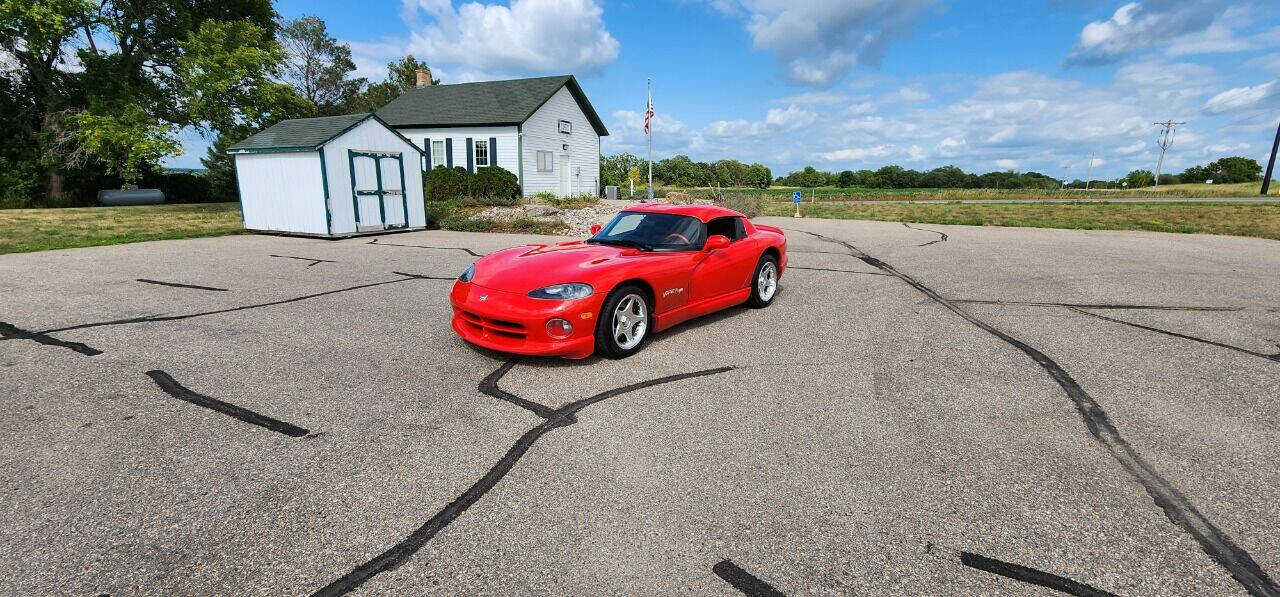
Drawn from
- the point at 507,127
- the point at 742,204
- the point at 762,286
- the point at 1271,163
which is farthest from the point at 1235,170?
the point at 762,286

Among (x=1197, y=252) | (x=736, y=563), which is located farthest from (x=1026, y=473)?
(x=1197, y=252)

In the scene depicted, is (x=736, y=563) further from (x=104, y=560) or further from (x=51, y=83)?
(x=51, y=83)

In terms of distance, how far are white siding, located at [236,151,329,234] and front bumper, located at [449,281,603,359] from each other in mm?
10690

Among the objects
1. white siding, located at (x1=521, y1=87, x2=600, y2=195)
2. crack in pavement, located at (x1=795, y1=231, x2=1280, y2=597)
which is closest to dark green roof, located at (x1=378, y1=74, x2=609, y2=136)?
white siding, located at (x1=521, y1=87, x2=600, y2=195)

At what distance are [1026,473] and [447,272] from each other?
25.2ft

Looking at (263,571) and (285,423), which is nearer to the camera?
(263,571)

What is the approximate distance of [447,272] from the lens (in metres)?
8.74

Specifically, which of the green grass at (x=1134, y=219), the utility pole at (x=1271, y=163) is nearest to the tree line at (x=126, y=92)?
the green grass at (x=1134, y=219)

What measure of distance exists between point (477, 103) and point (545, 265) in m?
23.6

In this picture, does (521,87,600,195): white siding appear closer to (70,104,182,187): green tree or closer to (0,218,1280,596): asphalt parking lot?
(70,104,182,187): green tree

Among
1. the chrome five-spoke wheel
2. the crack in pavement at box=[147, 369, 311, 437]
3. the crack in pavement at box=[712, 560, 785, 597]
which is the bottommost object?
the crack in pavement at box=[712, 560, 785, 597]

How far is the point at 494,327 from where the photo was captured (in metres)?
4.45

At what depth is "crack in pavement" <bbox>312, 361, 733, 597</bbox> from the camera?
6.98 ft

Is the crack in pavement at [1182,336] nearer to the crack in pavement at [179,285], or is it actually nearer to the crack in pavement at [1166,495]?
the crack in pavement at [1166,495]
